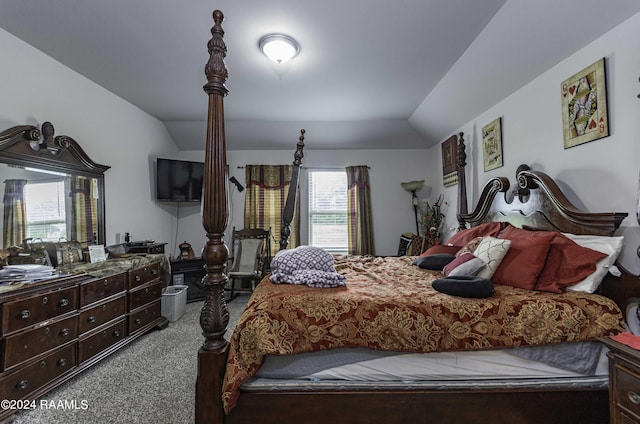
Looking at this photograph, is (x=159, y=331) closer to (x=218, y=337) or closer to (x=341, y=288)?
(x=218, y=337)

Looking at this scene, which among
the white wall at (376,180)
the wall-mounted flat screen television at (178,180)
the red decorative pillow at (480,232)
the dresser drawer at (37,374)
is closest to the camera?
the dresser drawer at (37,374)

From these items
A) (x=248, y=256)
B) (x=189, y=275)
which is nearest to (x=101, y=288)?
(x=189, y=275)

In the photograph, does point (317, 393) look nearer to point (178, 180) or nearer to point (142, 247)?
point (142, 247)

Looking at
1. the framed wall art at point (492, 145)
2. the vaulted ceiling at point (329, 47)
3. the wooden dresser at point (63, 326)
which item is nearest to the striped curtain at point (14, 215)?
→ the wooden dresser at point (63, 326)

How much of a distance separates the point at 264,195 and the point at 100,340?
9.74 ft

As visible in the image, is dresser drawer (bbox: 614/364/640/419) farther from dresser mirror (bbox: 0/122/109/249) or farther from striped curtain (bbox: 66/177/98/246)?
striped curtain (bbox: 66/177/98/246)

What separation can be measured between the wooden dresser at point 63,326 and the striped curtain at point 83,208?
640 millimetres

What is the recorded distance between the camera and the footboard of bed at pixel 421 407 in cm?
139

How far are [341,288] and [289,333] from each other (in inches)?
18.1

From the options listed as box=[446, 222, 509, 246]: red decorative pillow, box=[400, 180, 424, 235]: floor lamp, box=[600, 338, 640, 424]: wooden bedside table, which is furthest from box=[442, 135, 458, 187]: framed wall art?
box=[600, 338, 640, 424]: wooden bedside table

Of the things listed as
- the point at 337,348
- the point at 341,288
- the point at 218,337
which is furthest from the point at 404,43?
the point at 218,337

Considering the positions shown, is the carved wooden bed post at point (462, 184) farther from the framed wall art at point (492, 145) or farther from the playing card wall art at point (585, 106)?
the playing card wall art at point (585, 106)

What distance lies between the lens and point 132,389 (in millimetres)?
2043

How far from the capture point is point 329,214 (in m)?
5.01
